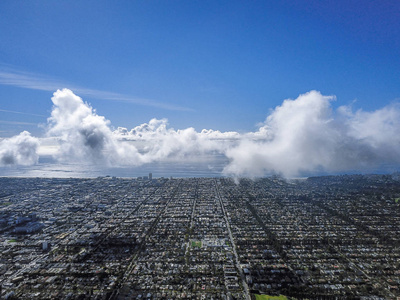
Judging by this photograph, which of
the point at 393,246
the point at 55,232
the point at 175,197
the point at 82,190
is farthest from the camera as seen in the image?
the point at 82,190

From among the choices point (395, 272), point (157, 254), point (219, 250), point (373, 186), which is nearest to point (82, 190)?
point (157, 254)

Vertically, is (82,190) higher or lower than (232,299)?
higher

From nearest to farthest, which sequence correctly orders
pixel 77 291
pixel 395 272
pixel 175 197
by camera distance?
1. pixel 77 291
2. pixel 395 272
3. pixel 175 197

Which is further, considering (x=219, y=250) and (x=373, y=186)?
(x=373, y=186)

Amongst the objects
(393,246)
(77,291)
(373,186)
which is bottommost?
(77,291)

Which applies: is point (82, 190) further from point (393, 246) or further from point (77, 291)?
point (393, 246)

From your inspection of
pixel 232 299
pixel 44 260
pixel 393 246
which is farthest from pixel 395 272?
pixel 44 260
